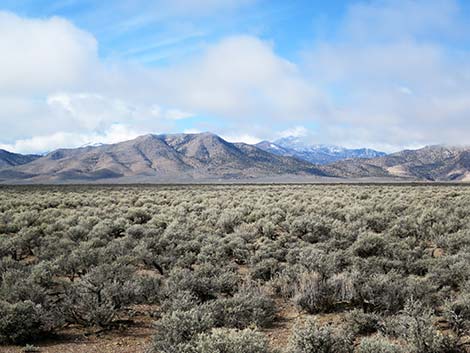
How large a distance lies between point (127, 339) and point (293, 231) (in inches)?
414

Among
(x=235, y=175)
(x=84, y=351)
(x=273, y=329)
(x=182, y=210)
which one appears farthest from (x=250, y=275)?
(x=235, y=175)

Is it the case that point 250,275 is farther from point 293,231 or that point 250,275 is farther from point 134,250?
point 293,231

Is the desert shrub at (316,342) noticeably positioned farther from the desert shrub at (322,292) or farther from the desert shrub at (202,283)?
the desert shrub at (202,283)

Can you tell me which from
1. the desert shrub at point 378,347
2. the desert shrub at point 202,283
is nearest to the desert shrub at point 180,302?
the desert shrub at point 202,283

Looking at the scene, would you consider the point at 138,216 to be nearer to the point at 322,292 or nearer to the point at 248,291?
the point at 248,291

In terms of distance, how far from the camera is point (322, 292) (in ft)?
28.8

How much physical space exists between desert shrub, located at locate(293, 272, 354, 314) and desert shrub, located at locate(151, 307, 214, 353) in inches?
99.6

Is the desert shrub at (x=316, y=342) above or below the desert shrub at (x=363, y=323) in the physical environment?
above

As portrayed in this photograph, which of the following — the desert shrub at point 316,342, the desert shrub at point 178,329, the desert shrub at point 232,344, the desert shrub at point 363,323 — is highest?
the desert shrub at point 232,344

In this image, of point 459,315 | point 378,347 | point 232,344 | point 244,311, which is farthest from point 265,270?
point 232,344

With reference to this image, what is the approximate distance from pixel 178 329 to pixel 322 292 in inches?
141

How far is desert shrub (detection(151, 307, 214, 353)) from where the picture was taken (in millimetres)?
6235

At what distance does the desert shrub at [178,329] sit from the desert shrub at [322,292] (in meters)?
2.53

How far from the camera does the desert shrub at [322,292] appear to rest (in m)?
8.55
